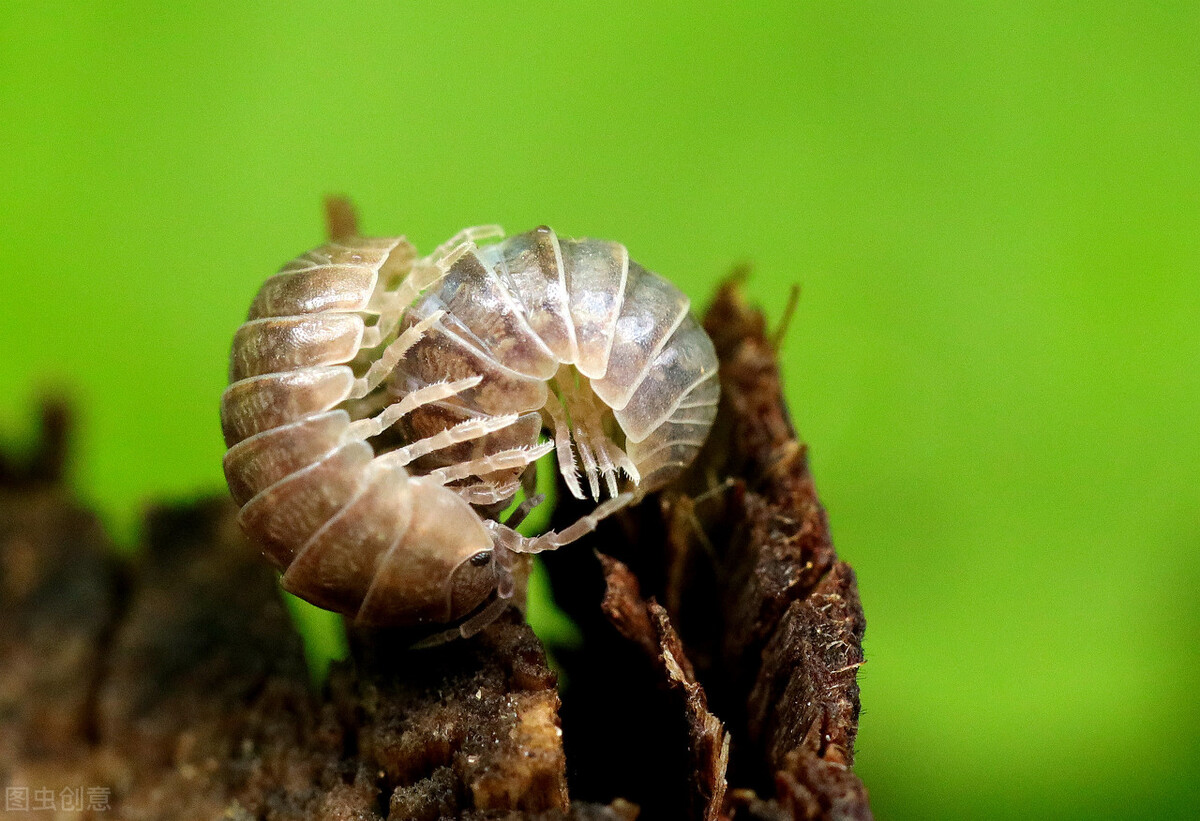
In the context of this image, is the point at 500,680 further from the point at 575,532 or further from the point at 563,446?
the point at 563,446

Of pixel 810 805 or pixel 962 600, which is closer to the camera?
pixel 810 805

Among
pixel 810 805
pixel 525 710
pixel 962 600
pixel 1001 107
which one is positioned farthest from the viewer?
pixel 1001 107

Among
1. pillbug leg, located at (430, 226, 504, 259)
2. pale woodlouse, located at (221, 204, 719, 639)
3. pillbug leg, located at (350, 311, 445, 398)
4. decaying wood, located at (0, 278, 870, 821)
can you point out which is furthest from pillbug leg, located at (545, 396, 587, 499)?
pillbug leg, located at (430, 226, 504, 259)

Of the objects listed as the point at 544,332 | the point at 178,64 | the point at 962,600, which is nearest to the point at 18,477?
the point at 178,64

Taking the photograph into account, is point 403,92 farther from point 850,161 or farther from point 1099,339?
point 1099,339

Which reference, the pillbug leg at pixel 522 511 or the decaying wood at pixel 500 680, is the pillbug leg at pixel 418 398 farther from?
the decaying wood at pixel 500 680

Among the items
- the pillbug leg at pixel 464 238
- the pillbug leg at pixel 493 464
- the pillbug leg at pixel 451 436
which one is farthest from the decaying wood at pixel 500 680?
the pillbug leg at pixel 464 238

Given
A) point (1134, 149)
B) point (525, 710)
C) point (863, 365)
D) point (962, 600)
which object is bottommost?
point (962, 600)

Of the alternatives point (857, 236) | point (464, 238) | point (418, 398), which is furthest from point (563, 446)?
point (857, 236)

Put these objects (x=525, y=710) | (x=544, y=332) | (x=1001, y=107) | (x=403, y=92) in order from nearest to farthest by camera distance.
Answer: (x=525, y=710) < (x=544, y=332) < (x=1001, y=107) < (x=403, y=92)
